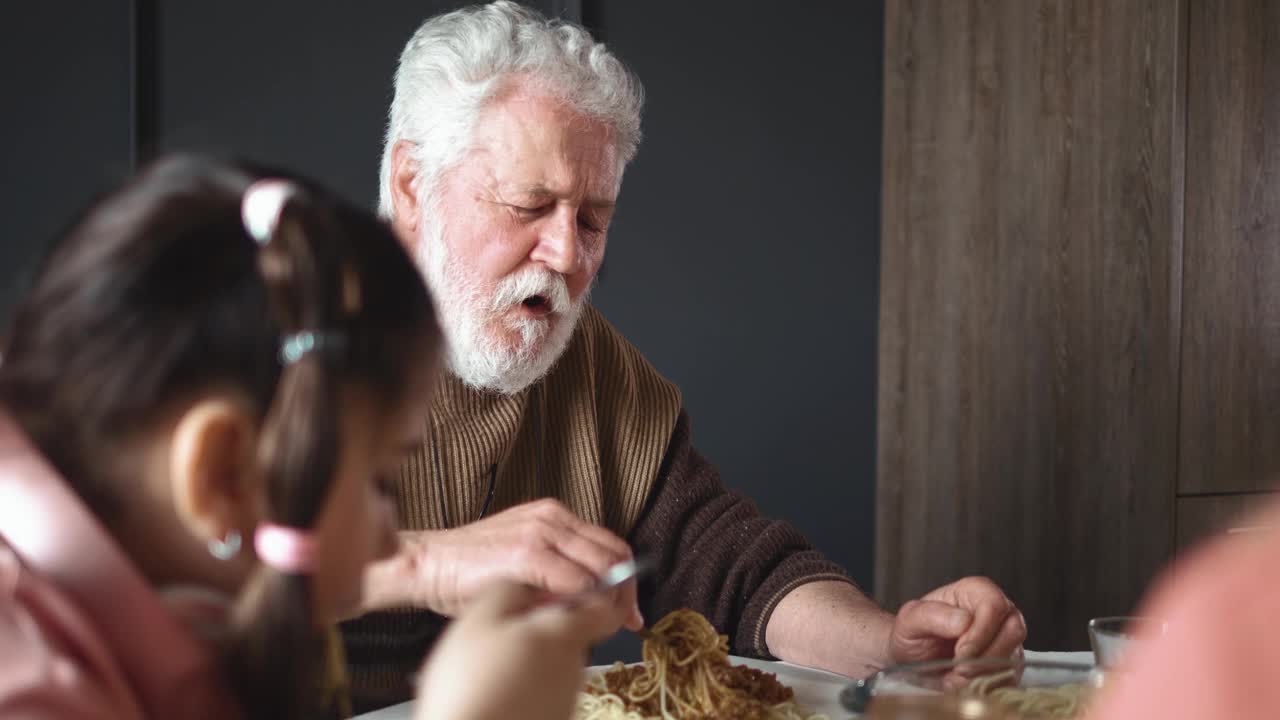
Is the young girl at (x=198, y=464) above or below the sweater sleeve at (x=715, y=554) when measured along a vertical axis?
above

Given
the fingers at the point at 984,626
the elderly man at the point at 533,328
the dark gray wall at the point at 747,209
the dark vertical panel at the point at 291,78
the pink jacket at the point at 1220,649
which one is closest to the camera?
the pink jacket at the point at 1220,649

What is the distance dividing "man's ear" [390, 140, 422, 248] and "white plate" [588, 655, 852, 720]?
80cm

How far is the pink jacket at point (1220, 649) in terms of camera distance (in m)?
0.41

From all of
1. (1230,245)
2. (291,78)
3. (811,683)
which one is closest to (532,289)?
(811,683)

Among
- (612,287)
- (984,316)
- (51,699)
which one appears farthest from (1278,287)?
(51,699)

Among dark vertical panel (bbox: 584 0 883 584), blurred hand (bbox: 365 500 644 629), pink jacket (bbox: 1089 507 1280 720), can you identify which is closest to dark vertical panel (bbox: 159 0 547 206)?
dark vertical panel (bbox: 584 0 883 584)

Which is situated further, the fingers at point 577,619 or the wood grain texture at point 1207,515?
the wood grain texture at point 1207,515

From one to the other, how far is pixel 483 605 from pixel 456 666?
1.9 inches

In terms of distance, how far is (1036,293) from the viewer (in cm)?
295

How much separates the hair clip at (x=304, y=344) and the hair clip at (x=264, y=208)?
0.06 meters

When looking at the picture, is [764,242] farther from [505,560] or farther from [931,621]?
[505,560]

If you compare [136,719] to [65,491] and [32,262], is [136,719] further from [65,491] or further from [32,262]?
[32,262]

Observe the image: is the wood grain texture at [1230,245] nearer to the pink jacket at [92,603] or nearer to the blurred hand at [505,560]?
the blurred hand at [505,560]

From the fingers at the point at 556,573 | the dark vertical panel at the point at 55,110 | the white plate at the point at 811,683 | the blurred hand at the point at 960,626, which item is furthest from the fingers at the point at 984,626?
the dark vertical panel at the point at 55,110
